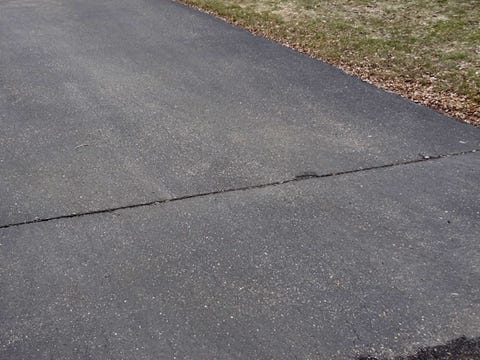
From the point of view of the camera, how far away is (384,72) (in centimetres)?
925

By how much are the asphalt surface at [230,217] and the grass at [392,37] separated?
0.65 meters

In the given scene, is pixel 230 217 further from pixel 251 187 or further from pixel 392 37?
pixel 392 37

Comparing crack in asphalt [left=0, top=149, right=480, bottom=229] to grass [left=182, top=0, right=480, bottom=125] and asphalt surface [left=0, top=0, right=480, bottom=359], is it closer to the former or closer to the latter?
asphalt surface [left=0, top=0, right=480, bottom=359]

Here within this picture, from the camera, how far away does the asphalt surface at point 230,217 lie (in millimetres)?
4176

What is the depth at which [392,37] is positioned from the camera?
434 inches

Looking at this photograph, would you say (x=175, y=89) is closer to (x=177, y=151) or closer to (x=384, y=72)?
(x=177, y=151)

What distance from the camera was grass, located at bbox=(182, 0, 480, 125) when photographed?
340 inches

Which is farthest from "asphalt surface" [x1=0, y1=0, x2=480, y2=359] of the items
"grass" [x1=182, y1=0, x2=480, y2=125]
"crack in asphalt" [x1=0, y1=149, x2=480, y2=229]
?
"grass" [x1=182, y1=0, x2=480, y2=125]

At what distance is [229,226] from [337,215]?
1028mm

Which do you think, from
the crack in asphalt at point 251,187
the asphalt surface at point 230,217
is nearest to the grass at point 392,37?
the asphalt surface at point 230,217

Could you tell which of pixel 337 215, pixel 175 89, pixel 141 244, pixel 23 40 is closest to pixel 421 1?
pixel 175 89

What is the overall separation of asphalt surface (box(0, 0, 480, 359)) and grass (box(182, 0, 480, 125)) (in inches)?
25.8

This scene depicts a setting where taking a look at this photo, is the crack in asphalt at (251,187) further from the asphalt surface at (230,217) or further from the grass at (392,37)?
the grass at (392,37)

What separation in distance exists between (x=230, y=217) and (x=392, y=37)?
696cm
